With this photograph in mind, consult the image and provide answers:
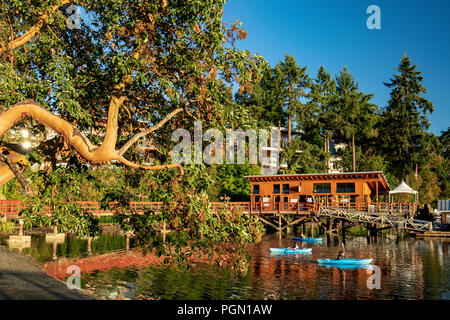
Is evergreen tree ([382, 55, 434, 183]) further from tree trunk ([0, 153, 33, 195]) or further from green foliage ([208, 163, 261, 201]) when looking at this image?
tree trunk ([0, 153, 33, 195])

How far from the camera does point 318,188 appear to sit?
51125 millimetres

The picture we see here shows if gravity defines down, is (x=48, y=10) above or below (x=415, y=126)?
below

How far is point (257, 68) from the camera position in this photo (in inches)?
407

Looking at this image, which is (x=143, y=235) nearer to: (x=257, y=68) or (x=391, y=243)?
(x=257, y=68)

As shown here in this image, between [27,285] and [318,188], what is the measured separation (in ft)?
124

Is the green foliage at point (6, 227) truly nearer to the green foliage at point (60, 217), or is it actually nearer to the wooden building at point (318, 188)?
the wooden building at point (318, 188)

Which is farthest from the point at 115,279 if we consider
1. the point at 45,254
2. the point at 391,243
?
the point at 391,243

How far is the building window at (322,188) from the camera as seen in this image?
166 ft

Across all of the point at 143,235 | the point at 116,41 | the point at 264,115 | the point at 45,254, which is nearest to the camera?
the point at 143,235

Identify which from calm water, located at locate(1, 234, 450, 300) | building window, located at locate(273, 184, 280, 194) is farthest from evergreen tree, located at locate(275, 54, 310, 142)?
calm water, located at locate(1, 234, 450, 300)

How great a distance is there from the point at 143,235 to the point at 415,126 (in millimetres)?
80114

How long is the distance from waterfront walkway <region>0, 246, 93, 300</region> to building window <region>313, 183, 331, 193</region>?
34.0 meters

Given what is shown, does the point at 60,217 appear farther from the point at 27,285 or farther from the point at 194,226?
the point at 27,285

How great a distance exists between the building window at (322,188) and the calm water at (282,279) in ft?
43.5
